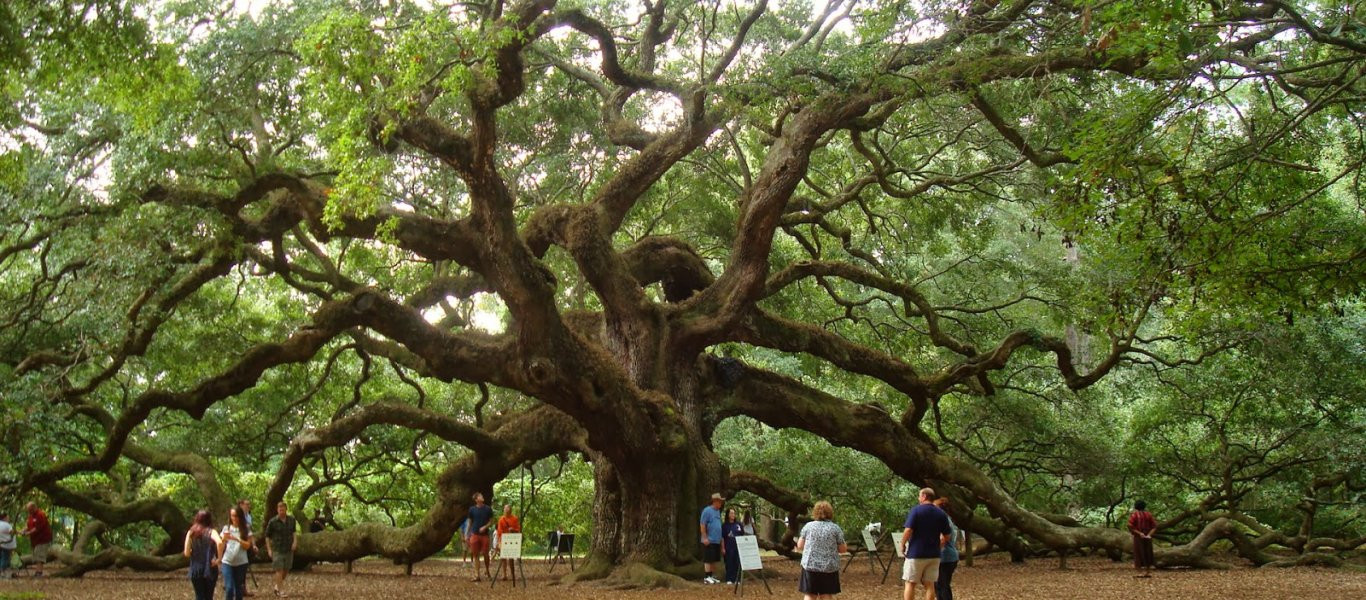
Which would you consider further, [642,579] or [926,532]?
[642,579]

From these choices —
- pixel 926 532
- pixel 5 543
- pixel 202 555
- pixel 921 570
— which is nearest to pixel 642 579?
pixel 921 570

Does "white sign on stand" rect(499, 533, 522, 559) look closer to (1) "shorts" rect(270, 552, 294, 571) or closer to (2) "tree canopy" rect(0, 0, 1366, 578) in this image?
(2) "tree canopy" rect(0, 0, 1366, 578)

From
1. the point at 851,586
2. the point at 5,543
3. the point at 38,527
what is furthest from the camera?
the point at 38,527

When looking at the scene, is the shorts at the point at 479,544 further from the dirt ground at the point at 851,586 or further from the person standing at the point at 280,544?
the person standing at the point at 280,544

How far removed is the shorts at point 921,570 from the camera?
25.1 feet

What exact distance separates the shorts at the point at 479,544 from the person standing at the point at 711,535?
2.94 meters

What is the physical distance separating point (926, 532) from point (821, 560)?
1.03 m

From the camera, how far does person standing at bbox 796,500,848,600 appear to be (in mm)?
7102

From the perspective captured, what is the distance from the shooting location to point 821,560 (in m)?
7.11

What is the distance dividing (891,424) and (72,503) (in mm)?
11330

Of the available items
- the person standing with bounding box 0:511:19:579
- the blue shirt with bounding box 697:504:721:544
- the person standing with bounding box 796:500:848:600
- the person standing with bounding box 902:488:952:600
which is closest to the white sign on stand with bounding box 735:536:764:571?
the blue shirt with bounding box 697:504:721:544

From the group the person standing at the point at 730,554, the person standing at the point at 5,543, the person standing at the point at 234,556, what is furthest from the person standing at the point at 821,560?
the person standing at the point at 5,543

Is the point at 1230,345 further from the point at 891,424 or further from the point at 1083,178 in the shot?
→ the point at 1083,178

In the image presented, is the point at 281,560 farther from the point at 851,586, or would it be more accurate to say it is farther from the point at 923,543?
the point at 923,543
